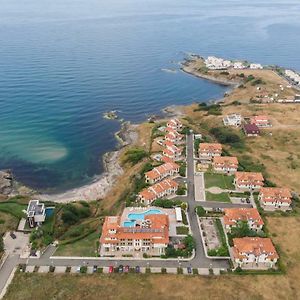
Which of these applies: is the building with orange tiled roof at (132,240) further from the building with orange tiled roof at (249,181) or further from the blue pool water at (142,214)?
the building with orange tiled roof at (249,181)

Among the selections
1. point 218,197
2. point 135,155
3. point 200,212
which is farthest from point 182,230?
point 135,155

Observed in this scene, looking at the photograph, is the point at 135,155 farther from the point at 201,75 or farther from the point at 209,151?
the point at 201,75

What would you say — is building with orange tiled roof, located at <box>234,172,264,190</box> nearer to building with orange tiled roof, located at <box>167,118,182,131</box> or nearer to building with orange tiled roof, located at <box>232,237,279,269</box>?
building with orange tiled roof, located at <box>232,237,279,269</box>

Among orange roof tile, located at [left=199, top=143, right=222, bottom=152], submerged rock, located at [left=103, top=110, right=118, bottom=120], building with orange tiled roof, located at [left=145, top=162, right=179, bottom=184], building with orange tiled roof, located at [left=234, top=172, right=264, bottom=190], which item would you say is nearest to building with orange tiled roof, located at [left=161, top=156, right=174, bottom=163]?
building with orange tiled roof, located at [left=145, top=162, right=179, bottom=184]

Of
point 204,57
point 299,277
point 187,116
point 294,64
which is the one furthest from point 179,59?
point 299,277

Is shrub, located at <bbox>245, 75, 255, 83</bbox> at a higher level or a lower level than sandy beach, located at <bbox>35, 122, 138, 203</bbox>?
lower

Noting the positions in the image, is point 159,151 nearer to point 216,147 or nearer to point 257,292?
point 216,147
